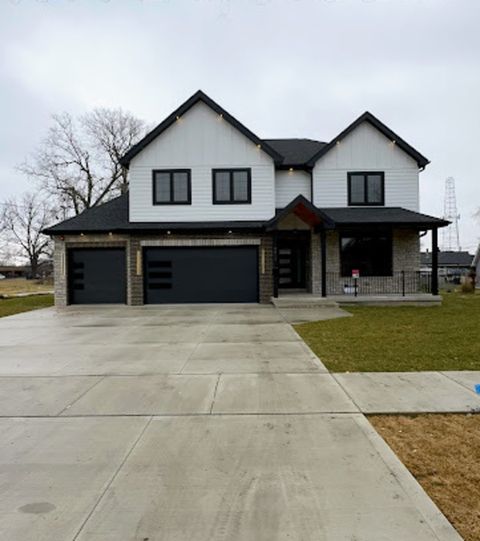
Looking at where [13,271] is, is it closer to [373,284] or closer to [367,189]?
[367,189]

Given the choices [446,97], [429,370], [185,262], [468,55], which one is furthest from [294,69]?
[429,370]

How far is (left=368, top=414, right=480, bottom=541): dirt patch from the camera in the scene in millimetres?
2678

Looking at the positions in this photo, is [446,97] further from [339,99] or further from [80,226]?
[80,226]

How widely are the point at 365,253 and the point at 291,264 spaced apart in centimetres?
342

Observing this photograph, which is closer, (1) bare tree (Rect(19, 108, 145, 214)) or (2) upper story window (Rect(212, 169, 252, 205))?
(2) upper story window (Rect(212, 169, 252, 205))

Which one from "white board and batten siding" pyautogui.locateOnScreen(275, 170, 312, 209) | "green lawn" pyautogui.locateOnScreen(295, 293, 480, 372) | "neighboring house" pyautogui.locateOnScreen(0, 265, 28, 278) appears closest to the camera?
"green lawn" pyautogui.locateOnScreen(295, 293, 480, 372)

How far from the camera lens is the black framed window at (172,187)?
55.8ft

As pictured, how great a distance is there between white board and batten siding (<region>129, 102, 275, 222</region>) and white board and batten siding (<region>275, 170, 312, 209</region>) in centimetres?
118

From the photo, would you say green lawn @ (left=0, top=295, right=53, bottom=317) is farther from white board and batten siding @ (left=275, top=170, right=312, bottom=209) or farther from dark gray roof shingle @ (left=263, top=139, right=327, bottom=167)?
dark gray roof shingle @ (left=263, top=139, right=327, bottom=167)

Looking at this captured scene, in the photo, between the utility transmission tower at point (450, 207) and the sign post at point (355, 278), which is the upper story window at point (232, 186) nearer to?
the sign post at point (355, 278)

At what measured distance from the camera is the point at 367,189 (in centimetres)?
1803

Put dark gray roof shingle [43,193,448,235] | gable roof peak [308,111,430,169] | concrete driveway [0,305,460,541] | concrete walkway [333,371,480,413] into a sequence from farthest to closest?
gable roof peak [308,111,430,169] < dark gray roof shingle [43,193,448,235] < concrete walkway [333,371,480,413] < concrete driveway [0,305,460,541]

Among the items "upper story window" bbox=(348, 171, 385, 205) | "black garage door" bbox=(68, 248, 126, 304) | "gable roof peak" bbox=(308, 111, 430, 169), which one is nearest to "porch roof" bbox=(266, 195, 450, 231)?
"upper story window" bbox=(348, 171, 385, 205)

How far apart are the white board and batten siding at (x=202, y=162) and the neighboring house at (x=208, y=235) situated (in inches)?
1.7
